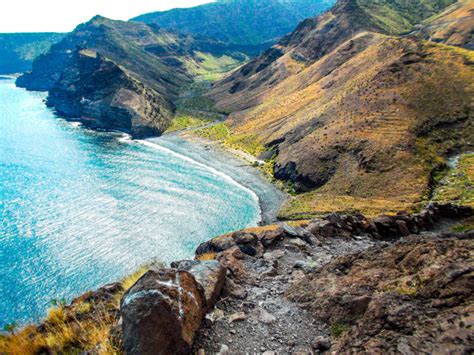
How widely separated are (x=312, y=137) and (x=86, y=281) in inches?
2966

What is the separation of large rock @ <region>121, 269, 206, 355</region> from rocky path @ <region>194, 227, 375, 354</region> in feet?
3.18

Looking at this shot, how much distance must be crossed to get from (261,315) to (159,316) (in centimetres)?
541

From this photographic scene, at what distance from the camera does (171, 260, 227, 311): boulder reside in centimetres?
1475

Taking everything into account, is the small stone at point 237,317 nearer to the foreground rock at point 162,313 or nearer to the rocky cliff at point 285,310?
the rocky cliff at point 285,310

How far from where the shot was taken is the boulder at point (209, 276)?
1475 cm

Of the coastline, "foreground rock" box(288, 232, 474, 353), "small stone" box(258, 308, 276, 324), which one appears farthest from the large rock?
the coastline

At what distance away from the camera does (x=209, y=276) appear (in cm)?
1573

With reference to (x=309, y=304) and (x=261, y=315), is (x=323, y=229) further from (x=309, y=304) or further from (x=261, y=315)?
(x=261, y=315)

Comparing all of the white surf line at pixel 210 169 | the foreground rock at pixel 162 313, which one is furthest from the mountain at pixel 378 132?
the foreground rock at pixel 162 313

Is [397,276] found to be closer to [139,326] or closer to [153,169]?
[139,326]

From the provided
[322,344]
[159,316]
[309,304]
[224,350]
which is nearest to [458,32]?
[309,304]

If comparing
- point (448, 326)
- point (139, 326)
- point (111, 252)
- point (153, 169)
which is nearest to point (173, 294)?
point (139, 326)

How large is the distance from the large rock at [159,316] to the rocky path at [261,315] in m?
0.97

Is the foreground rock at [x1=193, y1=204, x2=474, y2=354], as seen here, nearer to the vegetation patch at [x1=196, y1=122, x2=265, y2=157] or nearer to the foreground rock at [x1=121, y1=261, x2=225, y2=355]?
the foreground rock at [x1=121, y1=261, x2=225, y2=355]
